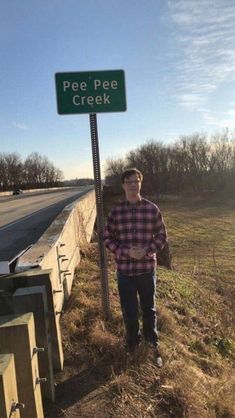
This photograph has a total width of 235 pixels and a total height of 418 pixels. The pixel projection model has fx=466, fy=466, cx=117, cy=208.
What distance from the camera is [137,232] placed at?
15.4 ft

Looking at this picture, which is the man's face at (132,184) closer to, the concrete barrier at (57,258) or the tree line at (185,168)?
the concrete barrier at (57,258)

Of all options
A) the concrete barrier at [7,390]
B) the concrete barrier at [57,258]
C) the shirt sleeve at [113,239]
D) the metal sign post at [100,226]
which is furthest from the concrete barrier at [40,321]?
the metal sign post at [100,226]

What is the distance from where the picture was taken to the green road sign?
5.28 m

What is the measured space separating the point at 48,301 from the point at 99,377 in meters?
0.87

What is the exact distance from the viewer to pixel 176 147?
291 ft

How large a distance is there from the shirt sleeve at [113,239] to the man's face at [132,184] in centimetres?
29

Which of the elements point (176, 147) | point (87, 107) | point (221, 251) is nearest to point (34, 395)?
point (87, 107)

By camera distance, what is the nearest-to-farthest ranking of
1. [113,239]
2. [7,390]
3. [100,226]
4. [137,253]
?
1. [7,390]
2. [137,253]
3. [113,239]
4. [100,226]

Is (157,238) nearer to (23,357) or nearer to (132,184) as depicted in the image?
(132,184)

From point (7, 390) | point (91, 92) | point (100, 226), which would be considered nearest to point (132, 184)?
point (100, 226)

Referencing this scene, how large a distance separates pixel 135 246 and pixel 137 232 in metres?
0.14

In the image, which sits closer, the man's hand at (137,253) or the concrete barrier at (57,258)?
the man's hand at (137,253)

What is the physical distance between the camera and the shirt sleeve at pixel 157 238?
467cm

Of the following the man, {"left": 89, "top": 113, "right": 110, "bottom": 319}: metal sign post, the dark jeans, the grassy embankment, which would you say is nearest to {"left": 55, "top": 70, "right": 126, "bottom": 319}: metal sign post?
{"left": 89, "top": 113, "right": 110, "bottom": 319}: metal sign post
